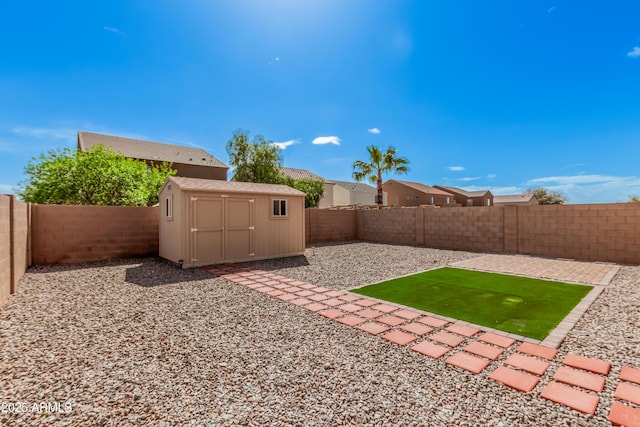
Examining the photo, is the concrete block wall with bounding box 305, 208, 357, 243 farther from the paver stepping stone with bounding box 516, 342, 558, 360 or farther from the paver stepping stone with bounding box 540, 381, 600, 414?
the paver stepping stone with bounding box 540, 381, 600, 414

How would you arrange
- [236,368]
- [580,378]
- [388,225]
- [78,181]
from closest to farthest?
[580,378] < [236,368] < [78,181] < [388,225]

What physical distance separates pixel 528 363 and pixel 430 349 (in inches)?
34.4

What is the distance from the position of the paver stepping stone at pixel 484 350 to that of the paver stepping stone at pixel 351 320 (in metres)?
1.30

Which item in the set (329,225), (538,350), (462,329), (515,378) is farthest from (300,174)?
(515,378)

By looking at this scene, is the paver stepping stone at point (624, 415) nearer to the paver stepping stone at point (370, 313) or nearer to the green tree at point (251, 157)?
the paver stepping stone at point (370, 313)

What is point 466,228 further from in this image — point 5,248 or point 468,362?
point 5,248

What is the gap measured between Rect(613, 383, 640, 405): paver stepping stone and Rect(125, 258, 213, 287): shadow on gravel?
6.54m

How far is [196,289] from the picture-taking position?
5.47 meters

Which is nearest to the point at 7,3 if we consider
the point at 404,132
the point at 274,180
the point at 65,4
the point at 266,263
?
the point at 65,4

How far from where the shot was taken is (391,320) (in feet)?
12.6

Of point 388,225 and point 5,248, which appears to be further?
point 388,225

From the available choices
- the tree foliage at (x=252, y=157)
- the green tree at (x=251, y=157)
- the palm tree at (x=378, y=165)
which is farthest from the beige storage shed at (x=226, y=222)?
the green tree at (x=251, y=157)

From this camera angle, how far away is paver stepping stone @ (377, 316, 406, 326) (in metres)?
3.73

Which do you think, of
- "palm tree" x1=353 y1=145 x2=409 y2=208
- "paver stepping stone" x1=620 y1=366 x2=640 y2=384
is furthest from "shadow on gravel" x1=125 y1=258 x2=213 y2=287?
"palm tree" x1=353 y1=145 x2=409 y2=208
